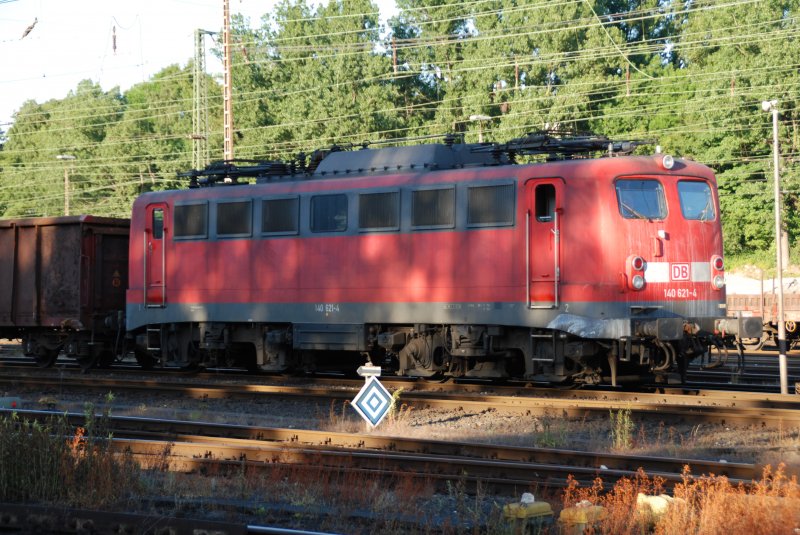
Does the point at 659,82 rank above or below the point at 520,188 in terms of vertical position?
above

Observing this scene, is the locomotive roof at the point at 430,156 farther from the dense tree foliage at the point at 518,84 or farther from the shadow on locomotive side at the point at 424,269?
the dense tree foliage at the point at 518,84

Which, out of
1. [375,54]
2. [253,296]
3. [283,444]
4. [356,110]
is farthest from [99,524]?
[375,54]

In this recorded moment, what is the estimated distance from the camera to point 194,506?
8.77 m

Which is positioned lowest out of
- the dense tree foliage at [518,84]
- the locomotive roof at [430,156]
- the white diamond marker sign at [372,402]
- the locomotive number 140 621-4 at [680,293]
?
the white diamond marker sign at [372,402]

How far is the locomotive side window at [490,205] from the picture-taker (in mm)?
16078

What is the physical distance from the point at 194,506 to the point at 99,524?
3.54 feet

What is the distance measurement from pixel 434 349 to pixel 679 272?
4.63m

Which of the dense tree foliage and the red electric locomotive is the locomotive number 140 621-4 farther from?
the dense tree foliage

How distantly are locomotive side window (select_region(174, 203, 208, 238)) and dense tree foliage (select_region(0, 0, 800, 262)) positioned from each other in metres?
18.4

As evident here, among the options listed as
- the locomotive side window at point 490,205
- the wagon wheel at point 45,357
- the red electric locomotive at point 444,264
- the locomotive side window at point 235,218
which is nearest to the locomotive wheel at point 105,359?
the wagon wheel at point 45,357

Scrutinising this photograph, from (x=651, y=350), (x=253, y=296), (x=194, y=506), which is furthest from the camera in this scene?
(x=253, y=296)

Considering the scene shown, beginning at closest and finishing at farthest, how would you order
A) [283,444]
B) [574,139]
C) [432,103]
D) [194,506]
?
[194,506], [283,444], [574,139], [432,103]

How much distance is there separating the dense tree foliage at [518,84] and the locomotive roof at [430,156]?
1892cm

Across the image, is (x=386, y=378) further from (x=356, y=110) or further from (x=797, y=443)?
(x=356, y=110)
